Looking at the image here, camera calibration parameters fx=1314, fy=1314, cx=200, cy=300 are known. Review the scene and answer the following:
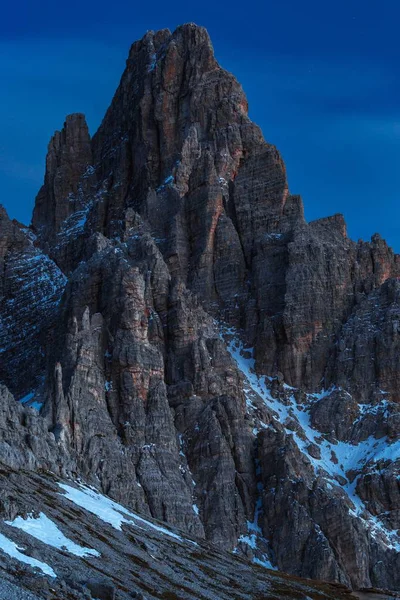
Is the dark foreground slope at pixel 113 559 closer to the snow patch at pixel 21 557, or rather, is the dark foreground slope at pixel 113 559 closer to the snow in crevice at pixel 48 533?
the snow in crevice at pixel 48 533

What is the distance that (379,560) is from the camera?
198500mm

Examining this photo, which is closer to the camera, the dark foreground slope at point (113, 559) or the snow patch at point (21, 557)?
the snow patch at point (21, 557)

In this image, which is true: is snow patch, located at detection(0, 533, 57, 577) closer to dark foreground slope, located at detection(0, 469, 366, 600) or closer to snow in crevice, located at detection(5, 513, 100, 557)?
dark foreground slope, located at detection(0, 469, 366, 600)

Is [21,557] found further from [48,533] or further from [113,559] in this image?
[113,559]

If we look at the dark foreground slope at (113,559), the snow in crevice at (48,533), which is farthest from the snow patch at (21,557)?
the snow in crevice at (48,533)

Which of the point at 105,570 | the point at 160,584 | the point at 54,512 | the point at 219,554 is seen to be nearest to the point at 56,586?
the point at 105,570

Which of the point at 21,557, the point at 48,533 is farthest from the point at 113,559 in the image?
the point at 21,557

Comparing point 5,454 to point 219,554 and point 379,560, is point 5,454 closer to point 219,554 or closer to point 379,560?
point 219,554

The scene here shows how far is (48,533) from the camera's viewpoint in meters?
130

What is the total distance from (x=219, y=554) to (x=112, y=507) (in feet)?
51.4

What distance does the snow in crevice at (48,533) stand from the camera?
415 ft

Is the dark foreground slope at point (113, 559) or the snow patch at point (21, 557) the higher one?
the dark foreground slope at point (113, 559)

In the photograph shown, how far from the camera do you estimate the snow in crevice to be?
126 meters

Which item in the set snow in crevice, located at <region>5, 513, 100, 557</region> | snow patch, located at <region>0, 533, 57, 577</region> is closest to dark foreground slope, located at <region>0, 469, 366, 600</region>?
snow in crevice, located at <region>5, 513, 100, 557</region>
